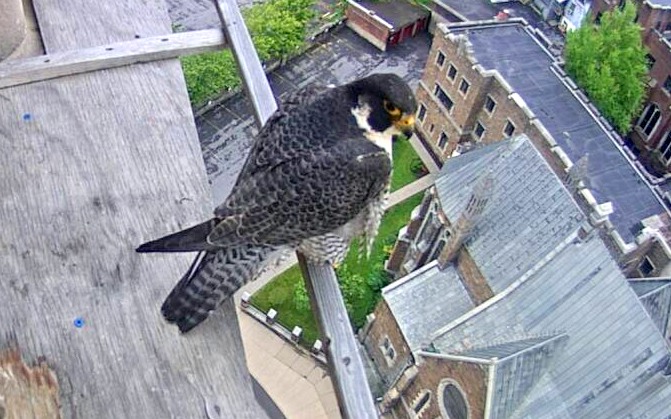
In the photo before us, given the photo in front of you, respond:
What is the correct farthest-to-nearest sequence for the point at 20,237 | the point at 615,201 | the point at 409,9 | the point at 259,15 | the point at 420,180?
the point at 409,9 < the point at 259,15 < the point at 420,180 < the point at 615,201 < the point at 20,237

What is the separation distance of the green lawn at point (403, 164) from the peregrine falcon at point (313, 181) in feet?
68.0

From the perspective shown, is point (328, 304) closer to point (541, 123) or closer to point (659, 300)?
point (659, 300)

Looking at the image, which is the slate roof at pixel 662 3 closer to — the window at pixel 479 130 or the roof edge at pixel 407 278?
the window at pixel 479 130

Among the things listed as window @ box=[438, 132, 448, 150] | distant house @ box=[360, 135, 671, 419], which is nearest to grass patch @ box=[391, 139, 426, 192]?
window @ box=[438, 132, 448, 150]

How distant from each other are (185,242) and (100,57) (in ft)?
6.19

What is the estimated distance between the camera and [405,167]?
27266 millimetres

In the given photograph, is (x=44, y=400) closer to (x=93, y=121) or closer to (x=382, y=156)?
(x=93, y=121)

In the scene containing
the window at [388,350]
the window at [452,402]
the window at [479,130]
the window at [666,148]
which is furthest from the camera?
the window at [666,148]

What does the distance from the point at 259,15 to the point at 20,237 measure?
26078 mm

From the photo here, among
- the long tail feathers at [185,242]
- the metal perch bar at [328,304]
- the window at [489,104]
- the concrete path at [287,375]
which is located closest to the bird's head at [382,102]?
the metal perch bar at [328,304]

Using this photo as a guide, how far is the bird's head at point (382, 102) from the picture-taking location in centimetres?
559

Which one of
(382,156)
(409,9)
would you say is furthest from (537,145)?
(382,156)

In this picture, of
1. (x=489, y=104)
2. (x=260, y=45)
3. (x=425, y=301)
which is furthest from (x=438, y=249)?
(x=260, y=45)

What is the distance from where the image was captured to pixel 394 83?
5.62 metres
